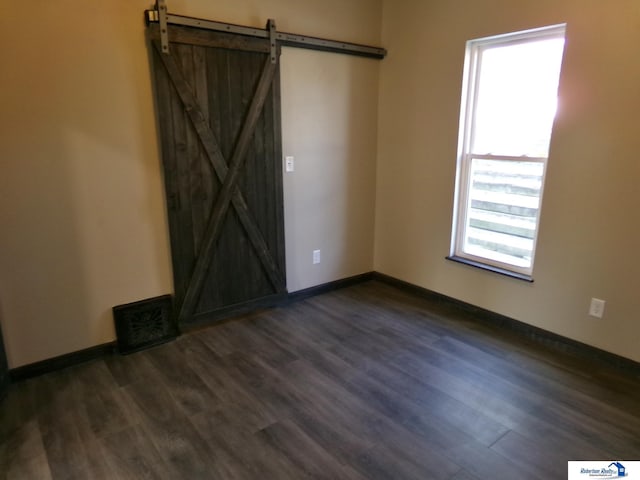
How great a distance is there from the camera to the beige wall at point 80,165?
231 centimetres

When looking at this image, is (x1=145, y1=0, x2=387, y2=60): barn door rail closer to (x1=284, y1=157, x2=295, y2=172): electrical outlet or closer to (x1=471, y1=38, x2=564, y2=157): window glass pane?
(x1=284, y1=157, x2=295, y2=172): electrical outlet

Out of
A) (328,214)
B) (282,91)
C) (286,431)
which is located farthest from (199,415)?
(282,91)

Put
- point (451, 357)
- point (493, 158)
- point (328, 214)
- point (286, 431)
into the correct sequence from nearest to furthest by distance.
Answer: point (286, 431), point (451, 357), point (493, 158), point (328, 214)

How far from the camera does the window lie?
110 inches

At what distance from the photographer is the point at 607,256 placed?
8.46 ft

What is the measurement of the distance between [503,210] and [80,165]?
→ 9.80 ft

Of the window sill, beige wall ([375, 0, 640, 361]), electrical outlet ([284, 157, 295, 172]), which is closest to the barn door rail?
beige wall ([375, 0, 640, 361])

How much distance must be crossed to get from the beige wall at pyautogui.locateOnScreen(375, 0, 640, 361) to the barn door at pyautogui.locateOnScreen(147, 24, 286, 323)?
124 cm

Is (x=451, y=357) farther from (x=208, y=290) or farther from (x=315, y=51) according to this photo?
(x=315, y=51)

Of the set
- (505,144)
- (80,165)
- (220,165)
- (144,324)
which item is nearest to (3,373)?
(144,324)

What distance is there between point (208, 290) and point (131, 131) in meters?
1.28

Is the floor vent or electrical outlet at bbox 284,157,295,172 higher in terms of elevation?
electrical outlet at bbox 284,157,295,172

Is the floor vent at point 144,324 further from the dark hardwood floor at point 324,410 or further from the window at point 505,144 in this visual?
the window at point 505,144

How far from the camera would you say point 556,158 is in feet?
8.87
